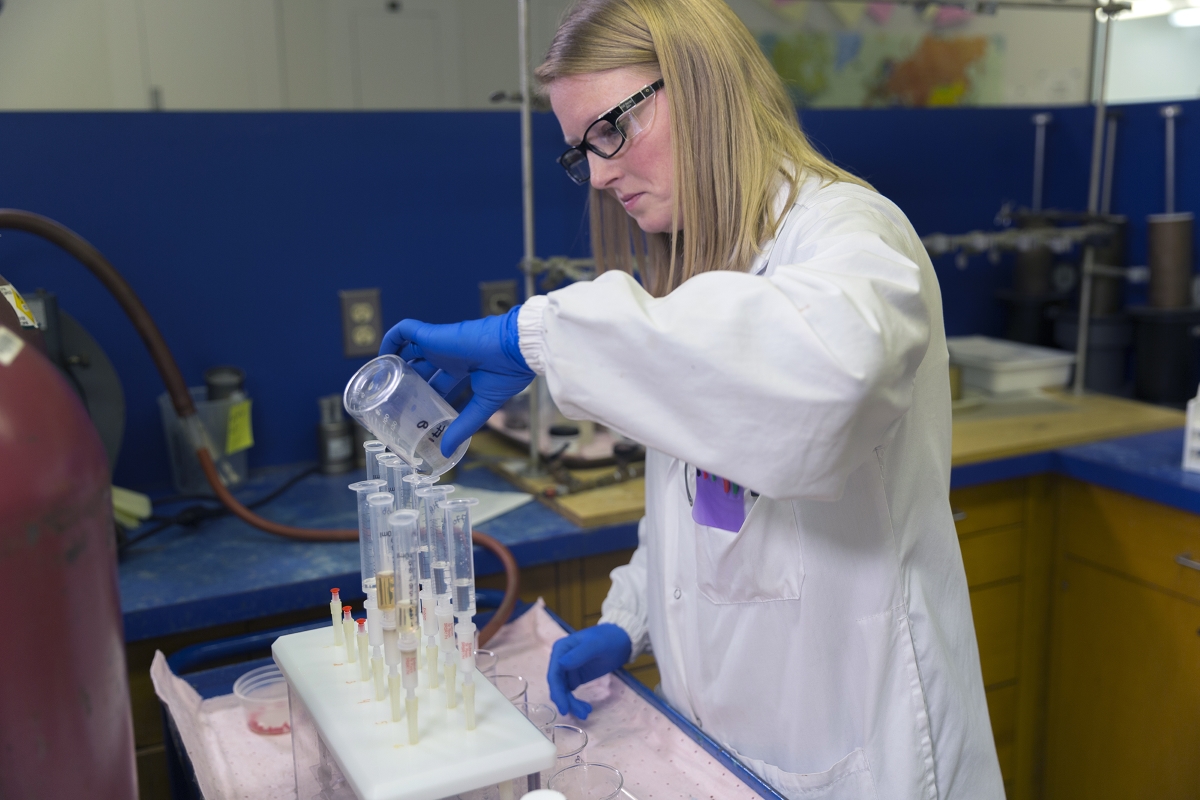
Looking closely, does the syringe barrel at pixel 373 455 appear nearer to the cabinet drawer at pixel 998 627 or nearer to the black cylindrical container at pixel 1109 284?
the cabinet drawer at pixel 998 627

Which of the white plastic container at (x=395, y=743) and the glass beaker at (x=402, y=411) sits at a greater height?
the glass beaker at (x=402, y=411)

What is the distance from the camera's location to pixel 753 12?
13.0ft

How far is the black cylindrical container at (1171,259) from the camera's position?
2.60 meters

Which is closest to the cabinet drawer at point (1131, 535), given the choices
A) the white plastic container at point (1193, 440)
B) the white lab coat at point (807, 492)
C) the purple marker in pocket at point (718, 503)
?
the white plastic container at point (1193, 440)

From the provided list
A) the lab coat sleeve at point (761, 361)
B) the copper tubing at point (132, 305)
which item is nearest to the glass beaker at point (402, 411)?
the lab coat sleeve at point (761, 361)

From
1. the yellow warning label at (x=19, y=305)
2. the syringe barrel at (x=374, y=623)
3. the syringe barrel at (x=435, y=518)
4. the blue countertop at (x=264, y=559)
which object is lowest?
the blue countertop at (x=264, y=559)

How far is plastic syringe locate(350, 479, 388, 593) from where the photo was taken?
39.3 inches

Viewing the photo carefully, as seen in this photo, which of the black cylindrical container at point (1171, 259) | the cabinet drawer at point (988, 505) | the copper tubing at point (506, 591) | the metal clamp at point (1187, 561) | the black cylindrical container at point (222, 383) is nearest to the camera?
the copper tubing at point (506, 591)

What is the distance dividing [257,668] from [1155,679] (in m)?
1.83

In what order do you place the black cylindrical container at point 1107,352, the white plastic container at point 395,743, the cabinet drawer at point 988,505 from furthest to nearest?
the black cylindrical container at point 1107,352, the cabinet drawer at point 988,505, the white plastic container at point 395,743

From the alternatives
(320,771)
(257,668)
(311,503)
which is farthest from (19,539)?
(311,503)

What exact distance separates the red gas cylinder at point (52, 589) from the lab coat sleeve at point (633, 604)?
0.84m

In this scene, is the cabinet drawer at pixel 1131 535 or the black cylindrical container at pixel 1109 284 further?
the black cylindrical container at pixel 1109 284

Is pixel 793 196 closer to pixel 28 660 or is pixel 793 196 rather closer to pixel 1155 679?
pixel 28 660
